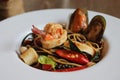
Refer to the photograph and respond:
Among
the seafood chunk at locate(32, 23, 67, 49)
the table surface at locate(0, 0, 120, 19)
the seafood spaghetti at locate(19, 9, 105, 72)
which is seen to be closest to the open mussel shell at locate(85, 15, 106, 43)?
the seafood spaghetti at locate(19, 9, 105, 72)

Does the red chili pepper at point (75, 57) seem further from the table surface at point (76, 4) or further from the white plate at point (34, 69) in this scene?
the table surface at point (76, 4)

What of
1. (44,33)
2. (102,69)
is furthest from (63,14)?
(102,69)

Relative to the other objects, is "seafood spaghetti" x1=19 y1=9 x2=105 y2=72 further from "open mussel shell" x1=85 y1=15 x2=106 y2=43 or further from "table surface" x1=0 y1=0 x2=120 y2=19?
"table surface" x1=0 y1=0 x2=120 y2=19

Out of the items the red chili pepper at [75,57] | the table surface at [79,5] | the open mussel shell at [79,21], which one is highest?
the table surface at [79,5]

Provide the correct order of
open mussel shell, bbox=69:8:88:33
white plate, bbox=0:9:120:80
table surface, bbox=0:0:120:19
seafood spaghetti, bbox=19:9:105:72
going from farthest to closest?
1. table surface, bbox=0:0:120:19
2. open mussel shell, bbox=69:8:88:33
3. seafood spaghetti, bbox=19:9:105:72
4. white plate, bbox=0:9:120:80

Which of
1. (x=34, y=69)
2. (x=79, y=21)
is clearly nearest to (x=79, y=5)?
(x=79, y=21)

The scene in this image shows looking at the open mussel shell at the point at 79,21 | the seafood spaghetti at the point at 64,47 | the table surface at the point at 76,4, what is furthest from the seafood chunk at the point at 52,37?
the table surface at the point at 76,4
